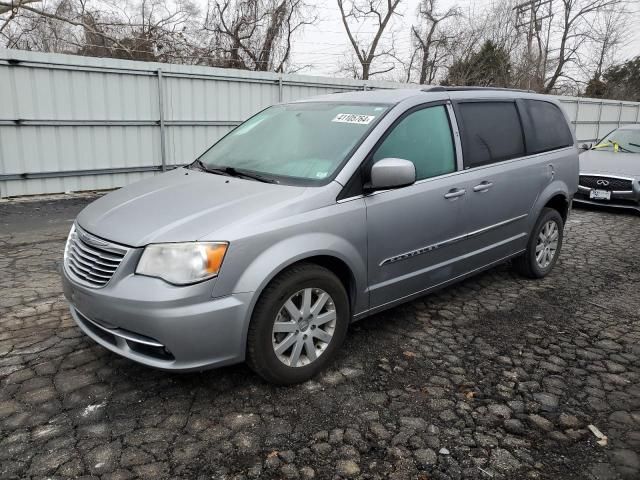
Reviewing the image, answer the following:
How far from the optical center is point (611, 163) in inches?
344

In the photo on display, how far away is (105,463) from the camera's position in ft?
→ 7.75

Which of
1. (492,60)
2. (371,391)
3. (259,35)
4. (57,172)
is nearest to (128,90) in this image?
(57,172)

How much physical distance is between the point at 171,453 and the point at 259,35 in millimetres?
21077

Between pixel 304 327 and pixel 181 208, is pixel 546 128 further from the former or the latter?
pixel 181 208

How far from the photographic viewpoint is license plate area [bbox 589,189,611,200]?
838 cm

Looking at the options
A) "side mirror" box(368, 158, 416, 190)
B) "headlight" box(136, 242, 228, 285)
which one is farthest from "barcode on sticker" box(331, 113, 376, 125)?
"headlight" box(136, 242, 228, 285)

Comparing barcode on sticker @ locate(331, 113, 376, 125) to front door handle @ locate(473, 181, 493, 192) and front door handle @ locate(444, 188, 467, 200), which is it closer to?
front door handle @ locate(444, 188, 467, 200)

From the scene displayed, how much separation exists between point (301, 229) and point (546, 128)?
10.7ft

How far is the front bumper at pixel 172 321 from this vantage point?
256cm

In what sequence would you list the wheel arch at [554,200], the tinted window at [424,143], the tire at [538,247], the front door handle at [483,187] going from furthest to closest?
the tire at [538,247]
the wheel arch at [554,200]
the front door handle at [483,187]
the tinted window at [424,143]

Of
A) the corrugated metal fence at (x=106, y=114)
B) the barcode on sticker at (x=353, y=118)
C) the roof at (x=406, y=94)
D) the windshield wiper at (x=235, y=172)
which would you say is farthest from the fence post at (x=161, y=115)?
the barcode on sticker at (x=353, y=118)

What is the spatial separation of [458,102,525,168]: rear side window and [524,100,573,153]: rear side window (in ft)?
0.74

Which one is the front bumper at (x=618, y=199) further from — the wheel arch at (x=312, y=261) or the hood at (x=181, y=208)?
the hood at (x=181, y=208)

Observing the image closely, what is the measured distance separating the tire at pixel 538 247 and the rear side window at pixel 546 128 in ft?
2.08
